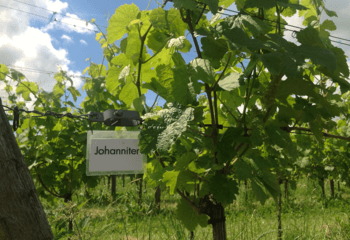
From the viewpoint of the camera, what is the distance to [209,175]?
1.06 m

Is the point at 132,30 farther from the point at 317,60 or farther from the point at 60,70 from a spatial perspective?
the point at 60,70

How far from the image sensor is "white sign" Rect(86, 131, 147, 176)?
3.91 ft

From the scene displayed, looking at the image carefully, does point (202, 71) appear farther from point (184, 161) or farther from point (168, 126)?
point (184, 161)

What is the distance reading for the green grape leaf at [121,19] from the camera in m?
1.12

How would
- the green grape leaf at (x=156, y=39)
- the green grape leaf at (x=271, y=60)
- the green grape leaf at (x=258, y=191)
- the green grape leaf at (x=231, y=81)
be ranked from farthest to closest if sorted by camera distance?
the green grape leaf at (x=156, y=39), the green grape leaf at (x=258, y=191), the green grape leaf at (x=231, y=81), the green grape leaf at (x=271, y=60)

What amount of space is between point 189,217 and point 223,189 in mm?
309

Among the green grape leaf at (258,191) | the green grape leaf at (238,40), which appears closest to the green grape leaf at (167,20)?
the green grape leaf at (238,40)

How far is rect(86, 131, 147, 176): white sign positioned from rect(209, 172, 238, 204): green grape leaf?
38 cm

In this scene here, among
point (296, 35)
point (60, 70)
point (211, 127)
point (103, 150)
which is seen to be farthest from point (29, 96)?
point (296, 35)

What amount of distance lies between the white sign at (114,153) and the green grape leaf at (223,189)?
1.26ft

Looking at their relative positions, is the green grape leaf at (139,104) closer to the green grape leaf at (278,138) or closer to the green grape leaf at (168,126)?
the green grape leaf at (168,126)

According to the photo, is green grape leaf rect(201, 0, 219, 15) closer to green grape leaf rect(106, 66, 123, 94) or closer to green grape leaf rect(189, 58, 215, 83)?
green grape leaf rect(189, 58, 215, 83)

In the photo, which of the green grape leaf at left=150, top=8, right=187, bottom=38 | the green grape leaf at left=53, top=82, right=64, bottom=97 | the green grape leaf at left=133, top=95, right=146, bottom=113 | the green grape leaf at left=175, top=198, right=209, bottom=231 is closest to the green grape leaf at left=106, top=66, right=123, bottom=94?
the green grape leaf at left=133, top=95, right=146, bottom=113

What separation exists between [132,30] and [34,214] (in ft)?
4.15
